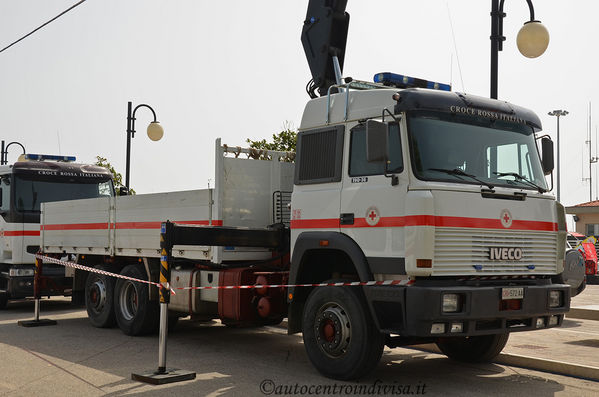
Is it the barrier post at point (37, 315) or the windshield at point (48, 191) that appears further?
the windshield at point (48, 191)

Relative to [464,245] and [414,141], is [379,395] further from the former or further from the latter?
[414,141]

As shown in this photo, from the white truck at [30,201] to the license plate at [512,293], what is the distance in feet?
32.4

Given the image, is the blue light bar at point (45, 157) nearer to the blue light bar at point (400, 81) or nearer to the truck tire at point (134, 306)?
the truck tire at point (134, 306)

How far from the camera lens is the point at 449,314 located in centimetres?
696

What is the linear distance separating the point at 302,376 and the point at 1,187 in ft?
32.5

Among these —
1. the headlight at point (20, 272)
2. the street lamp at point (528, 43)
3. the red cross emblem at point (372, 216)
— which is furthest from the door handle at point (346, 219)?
the headlight at point (20, 272)

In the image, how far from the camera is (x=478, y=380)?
316 inches

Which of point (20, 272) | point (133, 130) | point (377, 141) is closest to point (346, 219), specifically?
point (377, 141)

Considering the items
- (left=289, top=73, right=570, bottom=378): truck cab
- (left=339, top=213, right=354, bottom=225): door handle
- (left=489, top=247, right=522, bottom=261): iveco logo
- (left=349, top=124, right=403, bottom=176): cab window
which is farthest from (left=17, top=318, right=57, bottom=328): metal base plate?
(left=489, top=247, right=522, bottom=261): iveco logo

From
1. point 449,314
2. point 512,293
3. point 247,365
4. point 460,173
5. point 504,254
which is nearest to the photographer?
point 449,314

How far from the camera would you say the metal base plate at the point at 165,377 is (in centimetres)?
764

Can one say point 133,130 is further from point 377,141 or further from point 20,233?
point 377,141

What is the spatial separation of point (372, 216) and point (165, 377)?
110 inches

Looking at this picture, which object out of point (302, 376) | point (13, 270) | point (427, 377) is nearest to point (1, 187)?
point (13, 270)
